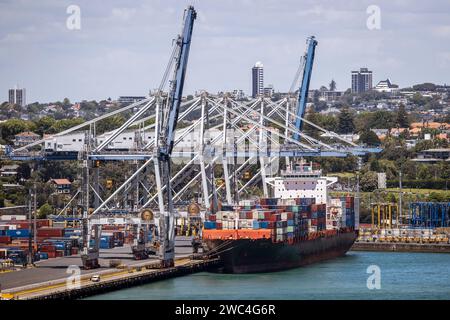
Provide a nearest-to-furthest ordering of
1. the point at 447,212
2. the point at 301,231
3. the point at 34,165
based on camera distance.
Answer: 1. the point at 301,231
2. the point at 447,212
3. the point at 34,165

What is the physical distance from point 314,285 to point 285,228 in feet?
32.1

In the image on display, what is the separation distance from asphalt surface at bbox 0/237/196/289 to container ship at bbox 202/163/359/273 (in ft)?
14.7

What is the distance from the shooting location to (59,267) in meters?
68.6

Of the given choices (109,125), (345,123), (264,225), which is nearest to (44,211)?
(264,225)

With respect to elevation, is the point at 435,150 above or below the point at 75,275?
above

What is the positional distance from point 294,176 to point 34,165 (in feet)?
141

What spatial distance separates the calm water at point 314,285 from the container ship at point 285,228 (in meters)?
1.11

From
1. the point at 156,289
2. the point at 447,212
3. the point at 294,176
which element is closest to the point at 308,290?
the point at 156,289

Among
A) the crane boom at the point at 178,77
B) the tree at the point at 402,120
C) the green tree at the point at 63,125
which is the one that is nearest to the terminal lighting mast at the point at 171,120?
the crane boom at the point at 178,77

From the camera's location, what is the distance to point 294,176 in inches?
3536

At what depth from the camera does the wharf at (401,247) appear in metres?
93.4

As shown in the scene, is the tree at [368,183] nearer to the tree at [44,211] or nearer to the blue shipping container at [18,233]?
the tree at [44,211]

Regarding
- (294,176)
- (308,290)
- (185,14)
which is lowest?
(308,290)

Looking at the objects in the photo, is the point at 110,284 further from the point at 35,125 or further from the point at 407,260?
the point at 35,125
